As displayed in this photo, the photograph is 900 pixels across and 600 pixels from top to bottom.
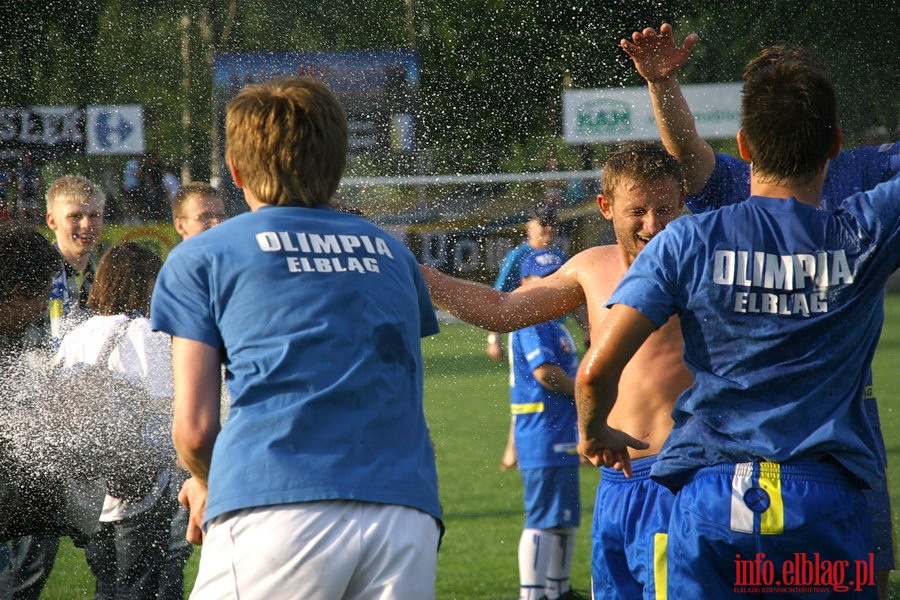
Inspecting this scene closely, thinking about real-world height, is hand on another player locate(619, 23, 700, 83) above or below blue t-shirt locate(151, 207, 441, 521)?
above

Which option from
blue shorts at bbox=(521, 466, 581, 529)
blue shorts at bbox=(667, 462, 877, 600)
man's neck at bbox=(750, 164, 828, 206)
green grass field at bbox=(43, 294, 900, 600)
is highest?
man's neck at bbox=(750, 164, 828, 206)

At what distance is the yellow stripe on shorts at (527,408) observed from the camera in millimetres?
5250

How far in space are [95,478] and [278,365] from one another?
7.66 feet

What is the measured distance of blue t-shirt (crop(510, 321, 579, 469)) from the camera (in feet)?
16.9

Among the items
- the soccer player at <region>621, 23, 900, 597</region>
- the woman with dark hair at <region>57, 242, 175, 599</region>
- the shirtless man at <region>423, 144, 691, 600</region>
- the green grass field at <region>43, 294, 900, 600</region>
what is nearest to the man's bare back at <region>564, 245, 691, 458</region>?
the shirtless man at <region>423, 144, 691, 600</region>

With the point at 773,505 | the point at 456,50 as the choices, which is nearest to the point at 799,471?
the point at 773,505

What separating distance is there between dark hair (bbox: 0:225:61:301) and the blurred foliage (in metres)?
11.1

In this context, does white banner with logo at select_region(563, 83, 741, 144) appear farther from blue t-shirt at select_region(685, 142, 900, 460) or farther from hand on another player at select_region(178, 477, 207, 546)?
hand on another player at select_region(178, 477, 207, 546)

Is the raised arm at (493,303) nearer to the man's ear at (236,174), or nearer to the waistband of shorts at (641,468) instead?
the waistband of shorts at (641,468)

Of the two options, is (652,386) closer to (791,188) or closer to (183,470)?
(791,188)

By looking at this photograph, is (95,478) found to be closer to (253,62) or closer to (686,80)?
(253,62)

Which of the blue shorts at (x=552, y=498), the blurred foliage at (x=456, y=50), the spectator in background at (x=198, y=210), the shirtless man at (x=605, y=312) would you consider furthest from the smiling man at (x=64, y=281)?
the blurred foliage at (x=456, y=50)

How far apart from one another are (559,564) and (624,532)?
190 cm

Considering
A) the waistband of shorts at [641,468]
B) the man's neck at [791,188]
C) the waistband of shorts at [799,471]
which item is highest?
the man's neck at [791,188]
